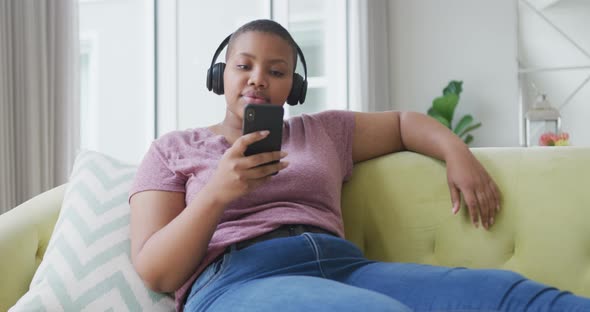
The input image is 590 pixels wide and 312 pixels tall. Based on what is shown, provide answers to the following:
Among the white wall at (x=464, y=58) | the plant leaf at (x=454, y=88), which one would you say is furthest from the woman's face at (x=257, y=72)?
the white wall at (x=464, y=58)

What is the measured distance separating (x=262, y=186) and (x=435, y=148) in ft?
1.32

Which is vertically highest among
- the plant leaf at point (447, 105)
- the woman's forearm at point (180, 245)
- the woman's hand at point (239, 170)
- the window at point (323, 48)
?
the window at point (323, 48)

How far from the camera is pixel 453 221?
4.28 feet

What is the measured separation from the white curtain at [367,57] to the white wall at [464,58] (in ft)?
0.76

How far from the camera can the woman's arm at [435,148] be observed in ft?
4.13

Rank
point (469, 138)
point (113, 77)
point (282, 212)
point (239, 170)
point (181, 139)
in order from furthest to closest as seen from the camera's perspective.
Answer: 1. point (469, 138)
2. point (113, 77)
3. point (181, 139)
4. point (282, 212)
5. point (239, 170)

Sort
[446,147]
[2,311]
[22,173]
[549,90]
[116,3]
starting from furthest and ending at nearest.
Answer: [549,90] < [116,3] < [22,173] < [446,147] < [2,311]

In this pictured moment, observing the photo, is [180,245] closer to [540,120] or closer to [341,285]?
[341,285]

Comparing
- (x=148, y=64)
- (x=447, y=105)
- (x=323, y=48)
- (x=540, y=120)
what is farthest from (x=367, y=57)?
(x=148, y=64)

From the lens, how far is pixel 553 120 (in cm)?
420

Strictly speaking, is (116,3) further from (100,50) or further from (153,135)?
(153,135)

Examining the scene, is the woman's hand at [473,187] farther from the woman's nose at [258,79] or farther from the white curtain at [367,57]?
the white curtain at [367,57]

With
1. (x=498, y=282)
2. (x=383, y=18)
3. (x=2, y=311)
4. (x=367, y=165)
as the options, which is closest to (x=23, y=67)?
(x=2, y=311)

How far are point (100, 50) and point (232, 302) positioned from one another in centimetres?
345
